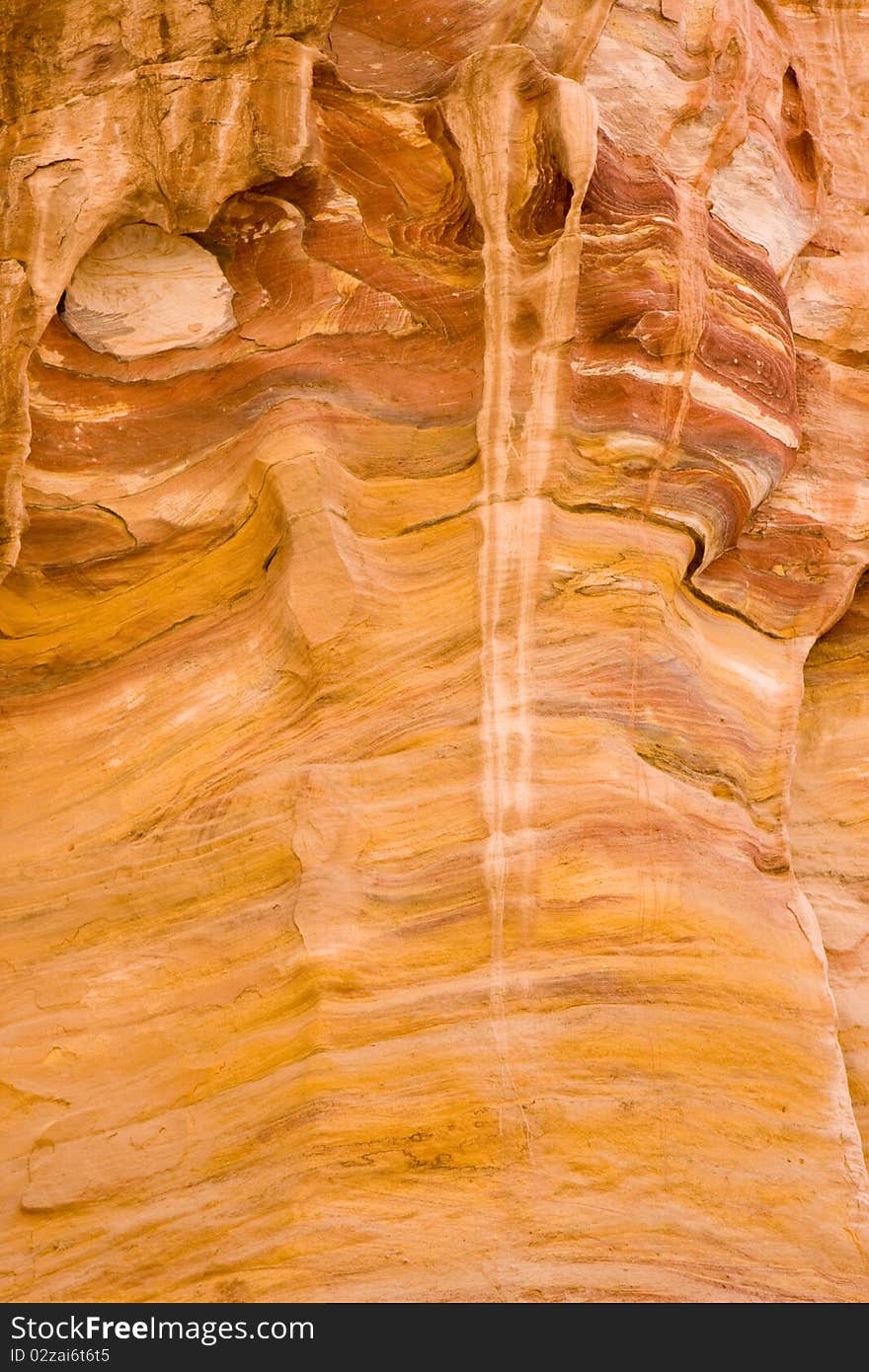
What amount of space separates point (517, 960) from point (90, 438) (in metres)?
2.69

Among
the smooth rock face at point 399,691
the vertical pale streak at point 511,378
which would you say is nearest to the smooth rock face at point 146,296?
the smooth rock face at point 399,691

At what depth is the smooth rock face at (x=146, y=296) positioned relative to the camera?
20.4 ft

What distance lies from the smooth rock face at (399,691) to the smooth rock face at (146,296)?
2 centimetres

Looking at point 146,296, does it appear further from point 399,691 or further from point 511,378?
point 399,691

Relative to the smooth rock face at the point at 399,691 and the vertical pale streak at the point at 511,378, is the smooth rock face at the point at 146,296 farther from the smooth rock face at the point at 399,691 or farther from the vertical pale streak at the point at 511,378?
the vertical pale streak at the point at 511,378

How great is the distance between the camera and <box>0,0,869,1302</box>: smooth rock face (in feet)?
17.6

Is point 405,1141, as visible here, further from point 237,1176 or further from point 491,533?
point 491,533

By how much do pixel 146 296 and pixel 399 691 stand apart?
1.98 m

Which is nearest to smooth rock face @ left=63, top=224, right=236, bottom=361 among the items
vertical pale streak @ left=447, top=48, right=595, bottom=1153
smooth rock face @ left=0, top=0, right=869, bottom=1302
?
smooth rock face @ left=0, top=0, right=869, bottom=1302

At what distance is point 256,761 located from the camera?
19.3 ft

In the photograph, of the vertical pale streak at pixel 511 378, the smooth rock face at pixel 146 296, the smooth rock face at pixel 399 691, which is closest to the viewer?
the smooth rock face at pixel 399 691

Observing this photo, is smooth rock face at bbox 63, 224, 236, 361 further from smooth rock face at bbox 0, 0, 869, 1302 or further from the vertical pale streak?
the vertical pale streak

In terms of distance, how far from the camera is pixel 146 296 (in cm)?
627

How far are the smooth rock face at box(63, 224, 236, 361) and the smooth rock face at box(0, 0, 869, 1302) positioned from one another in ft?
0.06
